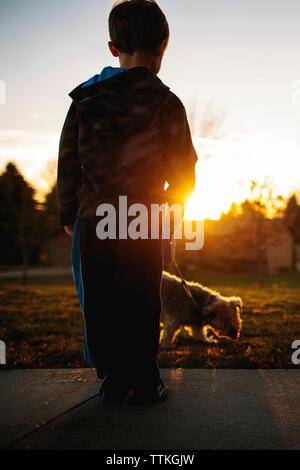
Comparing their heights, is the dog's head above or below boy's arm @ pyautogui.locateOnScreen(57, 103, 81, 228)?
below

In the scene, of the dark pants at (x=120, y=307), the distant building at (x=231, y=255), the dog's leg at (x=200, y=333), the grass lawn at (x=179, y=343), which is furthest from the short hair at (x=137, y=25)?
the distant building at (x=231, y=255)

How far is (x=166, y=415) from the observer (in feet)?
6.96

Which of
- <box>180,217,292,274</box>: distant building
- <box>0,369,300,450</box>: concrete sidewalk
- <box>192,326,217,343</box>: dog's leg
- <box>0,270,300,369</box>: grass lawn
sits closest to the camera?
<box>0,369,300,450</box>: concrete sidewalk

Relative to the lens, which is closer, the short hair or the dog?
the short hair

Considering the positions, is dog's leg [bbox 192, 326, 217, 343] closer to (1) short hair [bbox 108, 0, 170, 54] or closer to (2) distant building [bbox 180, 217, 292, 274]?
(1) short hair [bbox 108, 0, 170, 54]

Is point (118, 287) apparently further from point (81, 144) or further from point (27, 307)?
point (27, 307)

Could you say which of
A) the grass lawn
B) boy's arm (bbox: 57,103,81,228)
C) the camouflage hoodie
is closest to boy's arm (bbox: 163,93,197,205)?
the camouflage hoodie

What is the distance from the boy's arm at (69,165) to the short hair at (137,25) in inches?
19.6

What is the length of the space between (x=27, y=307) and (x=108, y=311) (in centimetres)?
753

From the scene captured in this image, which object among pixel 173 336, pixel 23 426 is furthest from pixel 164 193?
pixel 173 336

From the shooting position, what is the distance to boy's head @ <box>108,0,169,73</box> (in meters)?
2.40

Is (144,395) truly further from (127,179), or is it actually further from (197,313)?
(197,313)

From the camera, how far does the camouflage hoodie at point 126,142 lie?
7.64 feet
